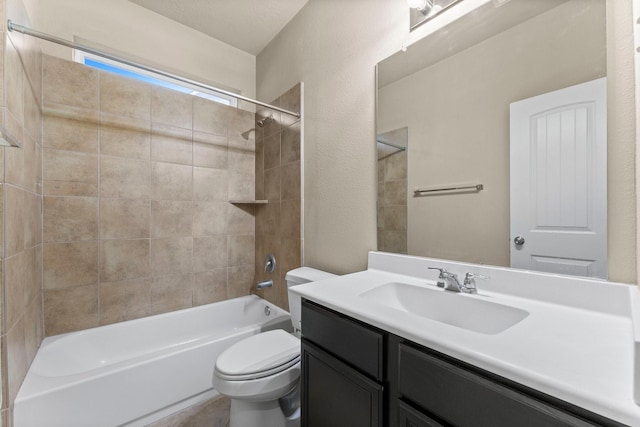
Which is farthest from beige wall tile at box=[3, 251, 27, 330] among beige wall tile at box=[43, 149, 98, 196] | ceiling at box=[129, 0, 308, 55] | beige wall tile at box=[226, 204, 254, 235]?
ceiling at box=[129, 0, 308, 55]

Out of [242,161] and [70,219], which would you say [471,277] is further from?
[70,219]

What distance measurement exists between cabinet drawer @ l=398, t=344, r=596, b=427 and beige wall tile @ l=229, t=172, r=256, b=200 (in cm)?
204

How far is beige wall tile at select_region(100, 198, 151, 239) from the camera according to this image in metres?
1.87

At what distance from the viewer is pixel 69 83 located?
1.74 m

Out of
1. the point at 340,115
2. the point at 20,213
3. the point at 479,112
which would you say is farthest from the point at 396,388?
the point at 20,213

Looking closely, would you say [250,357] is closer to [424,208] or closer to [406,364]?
[406,364]

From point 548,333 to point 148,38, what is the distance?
9.09 feet

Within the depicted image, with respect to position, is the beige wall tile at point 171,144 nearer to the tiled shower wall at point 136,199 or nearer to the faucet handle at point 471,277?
the tiled shower wall at point 136,199

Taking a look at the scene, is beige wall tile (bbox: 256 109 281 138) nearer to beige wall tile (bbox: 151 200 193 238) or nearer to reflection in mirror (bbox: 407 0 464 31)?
beige wall tile (bbox: 151 200 193 238)

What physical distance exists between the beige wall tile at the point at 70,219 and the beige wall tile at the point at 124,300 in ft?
1.22

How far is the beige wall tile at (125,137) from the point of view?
6.12ft

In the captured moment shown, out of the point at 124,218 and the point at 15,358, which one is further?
the point at 124,218

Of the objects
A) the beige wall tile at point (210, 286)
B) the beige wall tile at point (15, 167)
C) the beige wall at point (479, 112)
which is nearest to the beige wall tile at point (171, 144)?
the beige wall tile at point (15, 167)

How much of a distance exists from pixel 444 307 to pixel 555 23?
1.04 m
